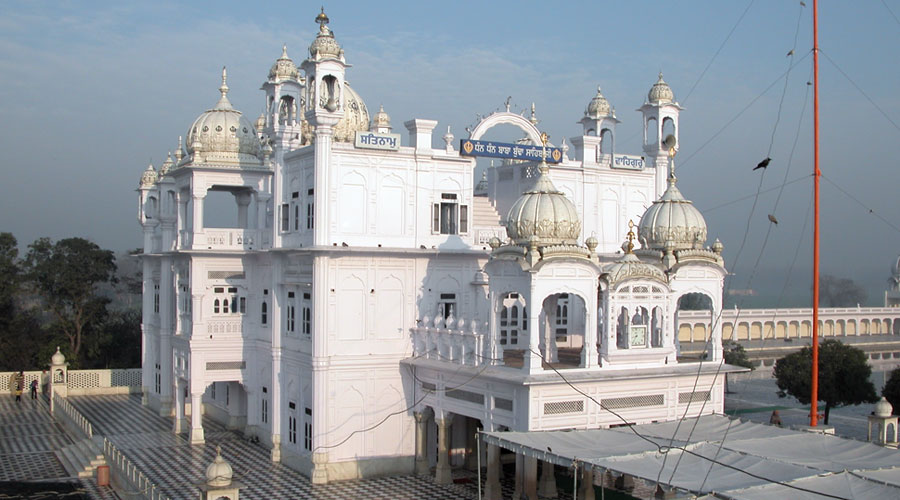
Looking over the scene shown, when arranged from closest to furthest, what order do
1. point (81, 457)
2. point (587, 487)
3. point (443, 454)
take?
1. point (587, 487)
2. point (443, 454)
3. point (81, 457)

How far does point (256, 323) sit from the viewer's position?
88.2 feet

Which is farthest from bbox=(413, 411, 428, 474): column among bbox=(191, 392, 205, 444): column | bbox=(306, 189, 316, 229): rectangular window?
bbox=(191, 392, 205, 444): column

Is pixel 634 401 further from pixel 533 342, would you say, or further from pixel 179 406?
pixel 179 406

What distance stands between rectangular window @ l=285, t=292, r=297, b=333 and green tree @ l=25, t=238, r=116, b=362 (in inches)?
→ 820

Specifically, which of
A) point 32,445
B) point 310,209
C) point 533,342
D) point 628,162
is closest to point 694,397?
point 533,342

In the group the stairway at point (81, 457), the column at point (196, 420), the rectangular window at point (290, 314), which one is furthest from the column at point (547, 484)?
the column at point (196, 420)

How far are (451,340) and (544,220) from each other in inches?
141

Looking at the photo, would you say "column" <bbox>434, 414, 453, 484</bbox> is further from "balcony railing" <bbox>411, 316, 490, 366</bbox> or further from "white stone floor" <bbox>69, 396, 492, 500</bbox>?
"balcony railing" <bbox>411, 316, 490, 366</bbox>

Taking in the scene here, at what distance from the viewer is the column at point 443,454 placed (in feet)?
69.9

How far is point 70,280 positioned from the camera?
41375 mm

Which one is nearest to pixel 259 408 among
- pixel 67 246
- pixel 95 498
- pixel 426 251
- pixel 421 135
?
pixel 95 498

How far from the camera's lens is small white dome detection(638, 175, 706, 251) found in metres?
20.6

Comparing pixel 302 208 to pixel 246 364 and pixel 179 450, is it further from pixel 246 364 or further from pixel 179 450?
pixel 179 450

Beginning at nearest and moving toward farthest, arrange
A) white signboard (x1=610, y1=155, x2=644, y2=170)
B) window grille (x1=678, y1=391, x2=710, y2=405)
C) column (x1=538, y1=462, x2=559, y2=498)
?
window grille (x1=678, y1=391, x2=710, y2=405) → column (x1=538, y1=462, x2=559, y2=498) → white signboard (x1=610, y1=155, x2=644, y2=170)
